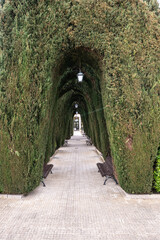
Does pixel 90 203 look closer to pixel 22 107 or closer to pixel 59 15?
pixel 22 107

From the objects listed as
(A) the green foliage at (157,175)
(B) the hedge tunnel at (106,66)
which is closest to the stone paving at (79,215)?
(A) the green foliage at (157,175)

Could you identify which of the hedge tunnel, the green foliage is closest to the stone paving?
the green foliage

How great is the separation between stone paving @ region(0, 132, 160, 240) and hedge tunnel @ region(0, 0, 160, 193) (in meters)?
0.58

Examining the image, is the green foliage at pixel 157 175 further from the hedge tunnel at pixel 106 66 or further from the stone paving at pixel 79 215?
the stone paving at pixel 79 215

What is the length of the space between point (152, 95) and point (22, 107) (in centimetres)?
341

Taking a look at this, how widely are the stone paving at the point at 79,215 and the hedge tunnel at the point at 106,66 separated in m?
0.58

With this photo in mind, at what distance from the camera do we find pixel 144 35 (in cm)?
595

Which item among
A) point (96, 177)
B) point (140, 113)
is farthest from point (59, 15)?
point (96, 177)

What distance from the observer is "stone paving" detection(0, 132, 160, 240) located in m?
3.91

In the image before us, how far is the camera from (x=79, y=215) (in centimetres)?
469

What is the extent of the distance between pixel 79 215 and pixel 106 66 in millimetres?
3839

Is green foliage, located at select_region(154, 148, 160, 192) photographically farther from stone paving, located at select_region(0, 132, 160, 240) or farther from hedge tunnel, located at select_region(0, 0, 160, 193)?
stone paving, located at select_region(0, 132, 160, 240)

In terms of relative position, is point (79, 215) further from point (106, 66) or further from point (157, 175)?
point (106, 66)

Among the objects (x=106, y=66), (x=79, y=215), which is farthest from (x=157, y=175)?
(x=106, y=66)
